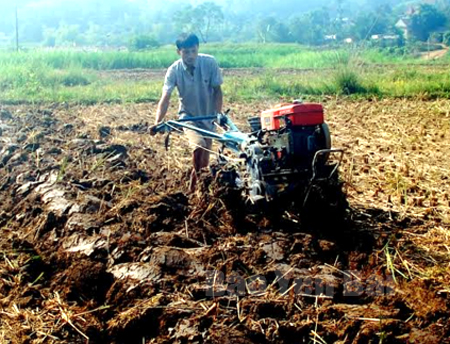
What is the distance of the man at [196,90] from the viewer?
21.3ft

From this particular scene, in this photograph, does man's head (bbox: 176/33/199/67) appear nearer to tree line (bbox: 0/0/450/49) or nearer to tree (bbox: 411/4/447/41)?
Answer: tree line (bbox: 0/0/450/49)

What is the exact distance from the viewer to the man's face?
6314 mm

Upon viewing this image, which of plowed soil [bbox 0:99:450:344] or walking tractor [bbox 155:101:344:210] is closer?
plowed soil [bbox 0:99:450:344]

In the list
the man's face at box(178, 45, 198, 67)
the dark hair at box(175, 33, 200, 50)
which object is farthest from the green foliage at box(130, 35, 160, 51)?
the dark hair at box(175, 33, 200, 50)

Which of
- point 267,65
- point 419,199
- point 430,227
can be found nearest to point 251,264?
point 430,227

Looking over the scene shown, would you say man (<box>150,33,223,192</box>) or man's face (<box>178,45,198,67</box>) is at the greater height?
man's face (<box>178,45,198,67</box>)

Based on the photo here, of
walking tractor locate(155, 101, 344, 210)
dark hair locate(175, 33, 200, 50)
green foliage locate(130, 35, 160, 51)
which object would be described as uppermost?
green foliage locate(130, 35, 160, 51)

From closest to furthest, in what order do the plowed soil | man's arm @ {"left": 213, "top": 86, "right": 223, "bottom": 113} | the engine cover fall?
the plowed soil, the engine cover, man's arm @ {"left": 213, "top": 86, "right": 223, "bottom": 113}

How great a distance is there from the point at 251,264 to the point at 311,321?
0.87 metres

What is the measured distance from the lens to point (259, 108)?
13.5 m

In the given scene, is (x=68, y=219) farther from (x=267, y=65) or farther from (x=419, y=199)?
(x=267, y=65)

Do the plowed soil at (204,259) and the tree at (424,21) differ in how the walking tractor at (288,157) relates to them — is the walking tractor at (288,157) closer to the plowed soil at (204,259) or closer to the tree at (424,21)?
the plowed soil at (204,259)

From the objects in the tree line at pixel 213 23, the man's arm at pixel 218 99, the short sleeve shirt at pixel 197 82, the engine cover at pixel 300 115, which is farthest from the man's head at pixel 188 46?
the tree line at pixel 213 23

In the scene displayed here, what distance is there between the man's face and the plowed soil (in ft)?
3.97
